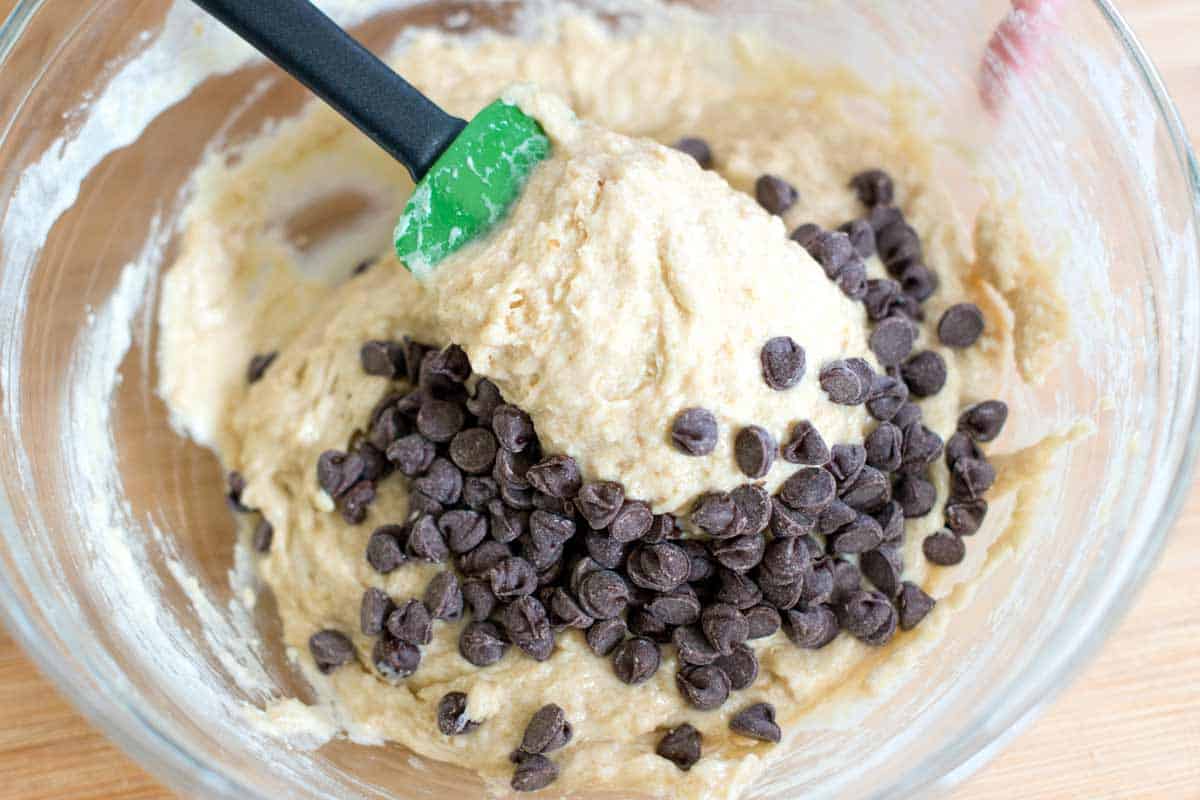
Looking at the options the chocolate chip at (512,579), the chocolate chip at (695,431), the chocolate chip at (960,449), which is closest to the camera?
the chocolate chip at (695,431)

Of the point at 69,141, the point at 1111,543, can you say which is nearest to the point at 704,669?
the point at 1111,543

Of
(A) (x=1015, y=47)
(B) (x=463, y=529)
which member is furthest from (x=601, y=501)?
(A) (x=1015, y=47)

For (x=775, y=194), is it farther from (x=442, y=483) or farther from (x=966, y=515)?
(x=442, y=483)

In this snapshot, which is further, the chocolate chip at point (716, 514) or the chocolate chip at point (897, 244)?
the chocolate chip at point (897, 244)

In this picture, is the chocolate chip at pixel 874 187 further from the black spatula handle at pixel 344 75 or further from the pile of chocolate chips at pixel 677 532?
the black spatula handle at pixel 344 75

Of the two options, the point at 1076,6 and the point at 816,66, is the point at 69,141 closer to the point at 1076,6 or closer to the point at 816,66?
the point at 816,66

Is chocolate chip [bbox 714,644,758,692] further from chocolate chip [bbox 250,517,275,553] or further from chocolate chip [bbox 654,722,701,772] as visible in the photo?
chocolate chip [bbox 250,517,275,553]

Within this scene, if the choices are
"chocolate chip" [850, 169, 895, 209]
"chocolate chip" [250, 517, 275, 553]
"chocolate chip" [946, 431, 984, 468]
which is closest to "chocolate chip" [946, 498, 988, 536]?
"chocolate chip" [946, 431, 984, 468]

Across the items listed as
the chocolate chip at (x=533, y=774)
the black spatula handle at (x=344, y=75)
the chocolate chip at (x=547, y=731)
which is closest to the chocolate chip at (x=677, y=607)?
the chocolate chip at (x=547, y=731)
